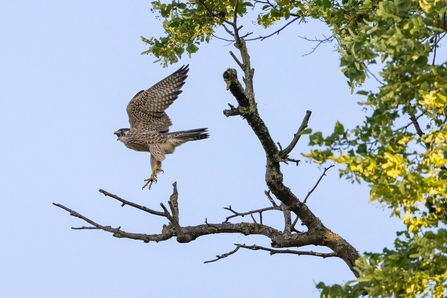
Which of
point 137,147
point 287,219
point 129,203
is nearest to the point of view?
point 129,203

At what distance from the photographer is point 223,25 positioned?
7.25 m

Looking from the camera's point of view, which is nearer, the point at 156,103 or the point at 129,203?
the point at 129,203

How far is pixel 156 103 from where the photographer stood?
11438 mm

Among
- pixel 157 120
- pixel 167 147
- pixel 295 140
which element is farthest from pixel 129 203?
pixel 157 120

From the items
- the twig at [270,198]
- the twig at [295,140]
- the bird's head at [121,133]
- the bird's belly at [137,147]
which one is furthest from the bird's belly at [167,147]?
the twig at [295,140]

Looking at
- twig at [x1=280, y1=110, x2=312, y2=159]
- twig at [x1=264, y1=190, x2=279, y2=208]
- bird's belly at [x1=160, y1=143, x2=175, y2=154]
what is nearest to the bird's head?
bird's belly at [x1=160, y1=143, x2=175, y2=154]

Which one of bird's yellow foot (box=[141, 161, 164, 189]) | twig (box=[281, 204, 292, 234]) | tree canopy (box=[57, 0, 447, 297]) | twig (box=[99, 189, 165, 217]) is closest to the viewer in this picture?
tree canopy (box=[57, 0, 447, 297])

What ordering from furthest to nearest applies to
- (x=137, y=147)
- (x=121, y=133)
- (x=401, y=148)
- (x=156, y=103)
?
(x=121, y=133), (x=137, y=147), (x=156, y=103), (x=401, y=148)

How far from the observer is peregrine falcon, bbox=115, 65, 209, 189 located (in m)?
11.4

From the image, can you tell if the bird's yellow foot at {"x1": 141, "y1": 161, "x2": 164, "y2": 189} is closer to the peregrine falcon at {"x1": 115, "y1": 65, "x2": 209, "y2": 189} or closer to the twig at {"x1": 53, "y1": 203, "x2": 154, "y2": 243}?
the peregrine falcon at {"x1": 115, "y1": 65, "x2": 209, "y2": 189}

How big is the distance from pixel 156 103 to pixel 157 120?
12.6 inches

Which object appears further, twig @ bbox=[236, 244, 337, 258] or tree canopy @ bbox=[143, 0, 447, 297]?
twig @ bbox=[236, 244, 337, 258]

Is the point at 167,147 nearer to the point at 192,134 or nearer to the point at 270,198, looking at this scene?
the point at 192,134

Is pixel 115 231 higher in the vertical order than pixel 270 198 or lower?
lower
